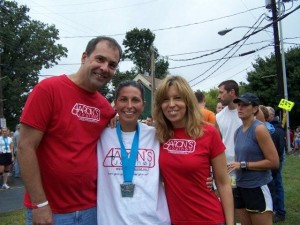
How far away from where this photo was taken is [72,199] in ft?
8.84

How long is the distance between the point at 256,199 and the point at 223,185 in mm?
1354

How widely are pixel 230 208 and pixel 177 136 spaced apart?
25.9 inches

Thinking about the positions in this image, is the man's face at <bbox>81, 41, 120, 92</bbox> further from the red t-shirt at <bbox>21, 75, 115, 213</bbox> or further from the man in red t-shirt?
the red t-shirt at <bbox>21, 75, 115, 213</bbox>

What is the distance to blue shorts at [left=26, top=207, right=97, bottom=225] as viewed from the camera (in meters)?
2.65

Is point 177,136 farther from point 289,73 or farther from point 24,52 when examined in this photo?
point 24,52

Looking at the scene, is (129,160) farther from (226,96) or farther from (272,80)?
(272,80)

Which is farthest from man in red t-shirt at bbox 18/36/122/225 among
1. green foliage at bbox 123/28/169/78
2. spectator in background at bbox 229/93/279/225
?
green foliage at bbox 123/28/169/78

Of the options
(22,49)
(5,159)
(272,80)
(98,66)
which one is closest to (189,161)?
(98,66)

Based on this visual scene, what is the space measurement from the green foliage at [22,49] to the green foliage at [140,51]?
16.6 metres

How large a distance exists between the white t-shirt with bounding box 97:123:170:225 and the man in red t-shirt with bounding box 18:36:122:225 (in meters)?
0.09

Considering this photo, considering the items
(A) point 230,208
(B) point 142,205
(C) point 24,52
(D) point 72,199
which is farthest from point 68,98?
(C) point 24,52

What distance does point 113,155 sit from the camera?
2.76 m

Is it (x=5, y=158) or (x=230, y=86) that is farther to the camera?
(x=5, y=158)

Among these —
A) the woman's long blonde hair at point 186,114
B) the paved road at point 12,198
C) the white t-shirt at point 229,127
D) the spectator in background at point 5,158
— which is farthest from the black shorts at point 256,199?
the spectator in background at point 5,158
